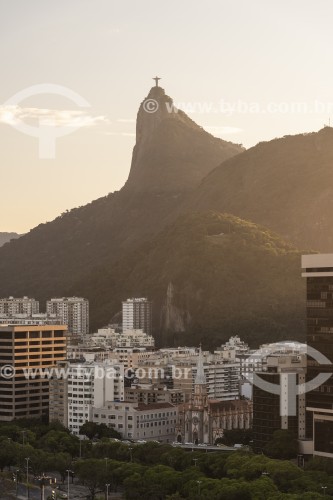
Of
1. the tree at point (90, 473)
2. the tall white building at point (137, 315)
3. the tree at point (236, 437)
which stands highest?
the tall white building at point (137, 315)

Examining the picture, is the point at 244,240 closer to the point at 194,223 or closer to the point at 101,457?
the point at 194,223

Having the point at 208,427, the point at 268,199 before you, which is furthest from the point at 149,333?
the point at 208,427

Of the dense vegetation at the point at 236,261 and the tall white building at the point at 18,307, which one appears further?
the tall white building at the point at 18,307

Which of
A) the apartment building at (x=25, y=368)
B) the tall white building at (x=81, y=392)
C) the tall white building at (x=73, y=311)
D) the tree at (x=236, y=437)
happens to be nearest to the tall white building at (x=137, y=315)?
the tall white building at (x=73, y=311)

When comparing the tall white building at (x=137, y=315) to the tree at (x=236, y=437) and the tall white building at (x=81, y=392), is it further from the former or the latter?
the tree at (x=236, y=437)

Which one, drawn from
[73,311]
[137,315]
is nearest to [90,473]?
[137,315]

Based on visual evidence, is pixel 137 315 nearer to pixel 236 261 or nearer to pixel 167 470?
pixel 236 261

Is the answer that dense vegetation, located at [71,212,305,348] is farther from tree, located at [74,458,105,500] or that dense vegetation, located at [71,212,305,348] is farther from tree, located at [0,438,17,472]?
tree, located at [74,458,105,500]
